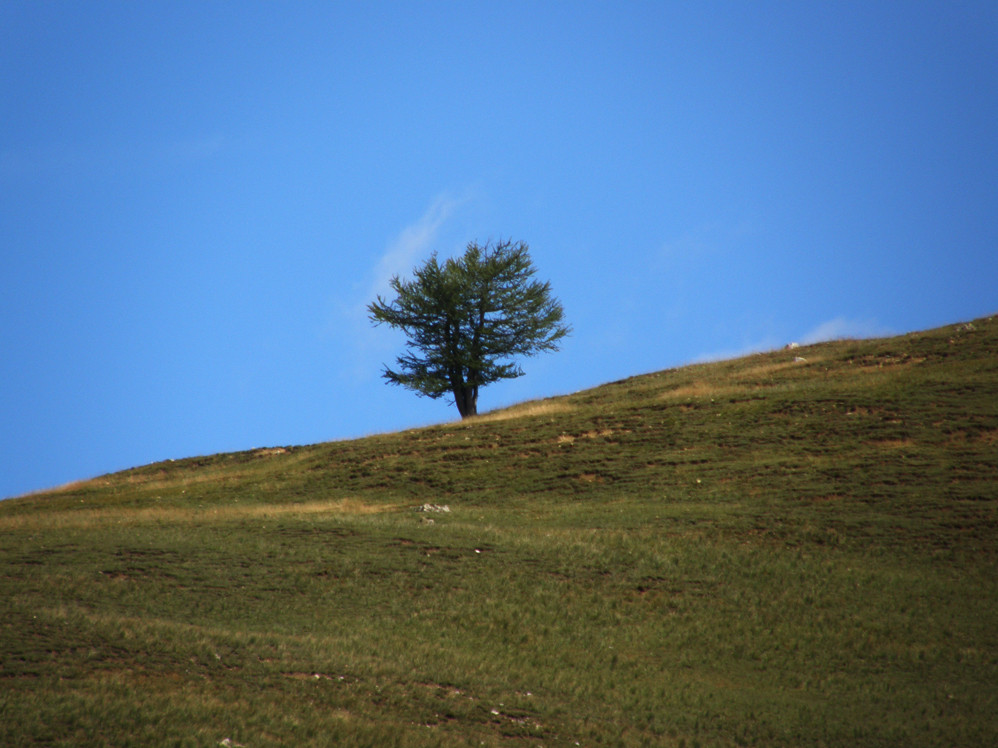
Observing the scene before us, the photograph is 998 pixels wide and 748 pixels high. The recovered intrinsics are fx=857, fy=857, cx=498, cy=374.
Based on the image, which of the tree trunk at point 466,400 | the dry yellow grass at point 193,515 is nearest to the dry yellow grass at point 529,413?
the tree trunk at point 466,400

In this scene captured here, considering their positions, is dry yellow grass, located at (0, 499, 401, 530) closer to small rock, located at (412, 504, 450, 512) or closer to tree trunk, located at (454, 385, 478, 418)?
small rock, located at (412, 504, 450, 512)

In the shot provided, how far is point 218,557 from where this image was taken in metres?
20.7

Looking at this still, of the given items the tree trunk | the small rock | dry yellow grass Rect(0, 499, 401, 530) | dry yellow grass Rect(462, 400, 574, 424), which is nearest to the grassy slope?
dry yellow grass Rect(0, 499, 401, 530)

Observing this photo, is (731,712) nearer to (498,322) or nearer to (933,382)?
(933,382)

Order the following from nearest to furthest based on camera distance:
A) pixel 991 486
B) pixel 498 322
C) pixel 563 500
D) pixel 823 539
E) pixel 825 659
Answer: pixel 825 659, pixel 823 539, pixel 991 486, pixel 563 500, pixel 498 322

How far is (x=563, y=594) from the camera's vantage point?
1973 centimetres

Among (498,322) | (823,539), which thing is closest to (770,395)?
(823,539)

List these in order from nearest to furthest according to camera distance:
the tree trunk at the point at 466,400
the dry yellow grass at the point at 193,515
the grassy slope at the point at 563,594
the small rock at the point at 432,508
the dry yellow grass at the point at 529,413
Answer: the grassy slope at the point at 563,594
the dry yellow grass at the point at 193,515
the small rock at the point at 432,508
the dry yellow grass at the point at 529,413
the tree trunk at the point at 466,400

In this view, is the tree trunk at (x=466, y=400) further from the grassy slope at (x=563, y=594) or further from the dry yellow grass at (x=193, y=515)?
the dry yellow grass at (x=193, y=515)

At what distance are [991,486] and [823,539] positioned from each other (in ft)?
20.3

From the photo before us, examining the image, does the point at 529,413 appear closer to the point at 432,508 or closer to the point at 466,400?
the point at 466,400

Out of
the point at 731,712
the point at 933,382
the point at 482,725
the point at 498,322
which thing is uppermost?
the point at 498,322

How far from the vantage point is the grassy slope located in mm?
12492

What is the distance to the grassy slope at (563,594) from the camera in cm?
1249
